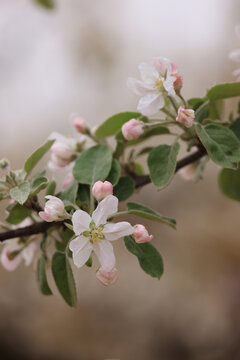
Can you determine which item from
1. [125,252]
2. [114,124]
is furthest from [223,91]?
[125,252]

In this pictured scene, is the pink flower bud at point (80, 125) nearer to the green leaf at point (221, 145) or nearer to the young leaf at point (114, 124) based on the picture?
the young leaf at point (114, 124)

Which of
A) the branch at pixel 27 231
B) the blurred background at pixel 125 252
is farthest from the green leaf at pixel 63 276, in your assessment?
the blurred background at pixel 125 252

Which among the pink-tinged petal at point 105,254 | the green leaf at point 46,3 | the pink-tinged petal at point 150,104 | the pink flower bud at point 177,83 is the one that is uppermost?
the green leaf at point 46,3

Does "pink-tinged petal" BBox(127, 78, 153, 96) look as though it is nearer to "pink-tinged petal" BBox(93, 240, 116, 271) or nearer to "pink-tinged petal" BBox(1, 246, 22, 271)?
"pink-tinged petal" BBox(93, 240, 116, 271)

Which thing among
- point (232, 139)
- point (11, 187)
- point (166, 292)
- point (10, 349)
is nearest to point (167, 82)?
point (232, 139)

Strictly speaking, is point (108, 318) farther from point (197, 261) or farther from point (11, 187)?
point (11, 187)

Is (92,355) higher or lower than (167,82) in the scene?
lower
